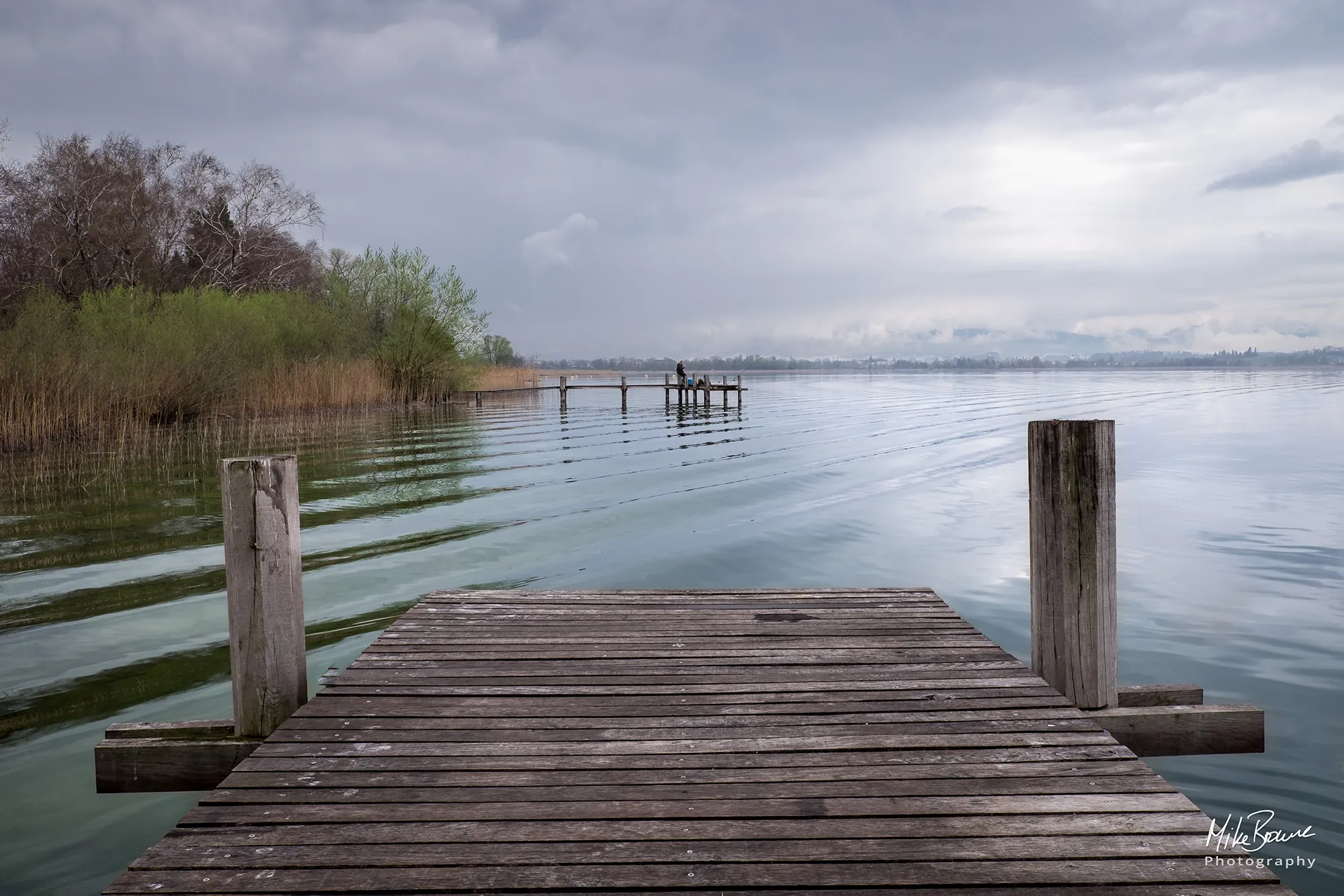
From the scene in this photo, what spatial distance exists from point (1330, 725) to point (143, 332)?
2218 cm

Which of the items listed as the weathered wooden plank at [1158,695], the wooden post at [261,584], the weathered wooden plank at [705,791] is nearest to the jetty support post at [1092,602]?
the weathered wooden plank at [1158,695]

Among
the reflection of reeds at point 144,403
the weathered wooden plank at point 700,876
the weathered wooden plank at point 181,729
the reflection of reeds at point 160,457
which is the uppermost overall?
the reflection of reeds at point 144,403

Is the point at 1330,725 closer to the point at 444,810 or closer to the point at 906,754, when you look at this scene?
the point at 906,754

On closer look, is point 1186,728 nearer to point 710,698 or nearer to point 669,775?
point 710,698

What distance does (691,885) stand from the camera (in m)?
1.96

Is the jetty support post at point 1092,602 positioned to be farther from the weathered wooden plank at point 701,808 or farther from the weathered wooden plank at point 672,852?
the weathered wooden plank at point 672,852

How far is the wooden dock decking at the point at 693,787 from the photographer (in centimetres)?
200

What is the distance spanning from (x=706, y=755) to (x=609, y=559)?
6.11m

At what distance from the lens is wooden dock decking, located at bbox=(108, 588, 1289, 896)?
2.00 m

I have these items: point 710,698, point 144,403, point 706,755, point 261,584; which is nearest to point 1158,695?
point 710,698

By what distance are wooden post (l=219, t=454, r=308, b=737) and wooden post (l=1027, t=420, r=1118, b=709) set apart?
8.81 feet

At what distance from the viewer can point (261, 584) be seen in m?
3.00

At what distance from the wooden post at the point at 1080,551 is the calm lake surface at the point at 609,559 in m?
1.27
